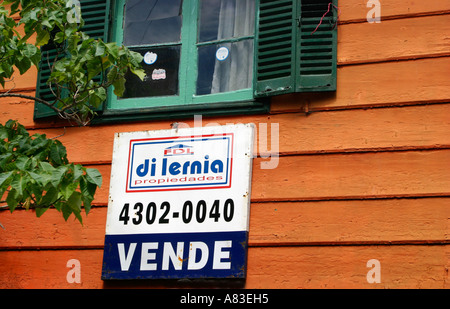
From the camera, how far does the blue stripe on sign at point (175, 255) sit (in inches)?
220

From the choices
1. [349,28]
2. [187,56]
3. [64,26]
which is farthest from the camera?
[187,56]

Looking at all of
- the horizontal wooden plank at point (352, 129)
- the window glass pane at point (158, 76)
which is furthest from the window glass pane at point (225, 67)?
the horizontal wooden plank at point (352, 129)

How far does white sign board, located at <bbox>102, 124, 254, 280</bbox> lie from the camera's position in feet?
18.6

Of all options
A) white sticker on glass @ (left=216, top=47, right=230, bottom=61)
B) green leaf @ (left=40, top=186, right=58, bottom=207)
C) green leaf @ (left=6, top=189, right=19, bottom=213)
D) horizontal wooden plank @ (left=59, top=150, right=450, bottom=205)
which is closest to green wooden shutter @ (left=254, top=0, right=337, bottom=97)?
white sticker on glass @ (left=216, top=47, right=230, bottom=61)

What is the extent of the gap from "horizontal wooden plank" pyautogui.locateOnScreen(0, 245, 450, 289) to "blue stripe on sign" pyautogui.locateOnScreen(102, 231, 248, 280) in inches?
3.5

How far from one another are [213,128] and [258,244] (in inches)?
40.1

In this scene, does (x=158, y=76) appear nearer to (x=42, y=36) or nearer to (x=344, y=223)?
(x=42, y=36)

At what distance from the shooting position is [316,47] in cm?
591

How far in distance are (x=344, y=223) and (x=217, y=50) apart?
1.90m

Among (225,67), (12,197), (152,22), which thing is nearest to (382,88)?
(225,67)

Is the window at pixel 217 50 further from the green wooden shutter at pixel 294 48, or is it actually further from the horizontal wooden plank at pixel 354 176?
the horizontal wooden plank at pixel 354 176

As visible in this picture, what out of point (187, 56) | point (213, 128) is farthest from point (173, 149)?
point (187, 56)

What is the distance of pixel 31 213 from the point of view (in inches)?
247
